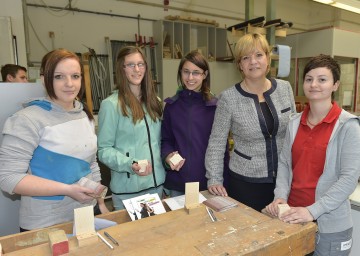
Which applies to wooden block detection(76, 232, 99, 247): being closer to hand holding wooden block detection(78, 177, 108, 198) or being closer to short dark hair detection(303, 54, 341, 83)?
hand holding wooden block detection(78, 177, 108, 198)

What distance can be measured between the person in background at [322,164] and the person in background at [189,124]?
46 cm

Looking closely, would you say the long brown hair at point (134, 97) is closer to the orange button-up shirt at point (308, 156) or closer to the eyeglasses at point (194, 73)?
the eyeglasses at point (194, 73)

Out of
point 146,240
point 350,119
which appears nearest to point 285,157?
point 350,119

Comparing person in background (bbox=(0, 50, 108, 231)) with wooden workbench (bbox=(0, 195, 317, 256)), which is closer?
wooden workbench (bbox=(0, 195, 317, 256))

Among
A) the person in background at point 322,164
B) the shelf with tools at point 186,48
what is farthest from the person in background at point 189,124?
the shelf with tools at point 186,48

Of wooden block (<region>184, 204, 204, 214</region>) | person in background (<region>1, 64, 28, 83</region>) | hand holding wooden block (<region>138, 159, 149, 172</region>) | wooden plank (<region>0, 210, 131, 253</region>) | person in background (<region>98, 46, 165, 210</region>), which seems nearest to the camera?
wooden plank (<region>0, 210, 131, 253</region>)

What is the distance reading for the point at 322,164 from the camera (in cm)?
121

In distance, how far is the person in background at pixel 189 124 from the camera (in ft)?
5.33

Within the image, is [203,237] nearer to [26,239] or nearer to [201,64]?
[26,239]

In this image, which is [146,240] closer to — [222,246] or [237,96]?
[222,246]

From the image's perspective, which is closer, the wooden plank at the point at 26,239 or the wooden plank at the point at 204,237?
the wooden plank at the point at 204,237

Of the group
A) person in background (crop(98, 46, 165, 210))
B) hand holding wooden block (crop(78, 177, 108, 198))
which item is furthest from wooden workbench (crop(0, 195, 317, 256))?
person in background (crop(98, 46, 165, 210))

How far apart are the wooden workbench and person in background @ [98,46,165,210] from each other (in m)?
0.48

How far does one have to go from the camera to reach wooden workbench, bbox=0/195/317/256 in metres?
0.86
